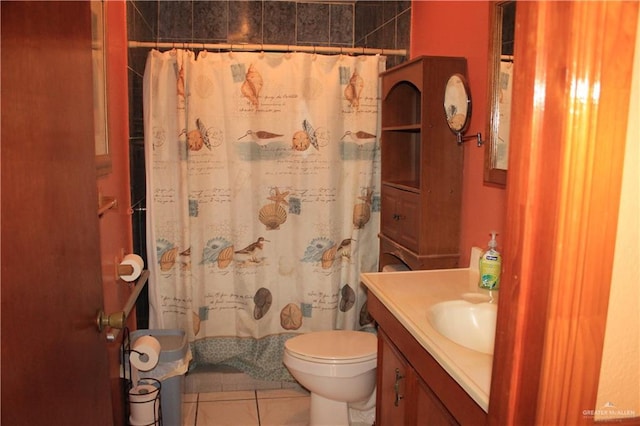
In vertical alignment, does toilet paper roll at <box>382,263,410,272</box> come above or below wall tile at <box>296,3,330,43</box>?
below

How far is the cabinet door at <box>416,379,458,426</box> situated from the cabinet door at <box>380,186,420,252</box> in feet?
2.76

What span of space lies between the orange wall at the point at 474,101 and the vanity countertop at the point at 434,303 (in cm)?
19

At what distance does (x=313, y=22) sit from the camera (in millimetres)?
3529

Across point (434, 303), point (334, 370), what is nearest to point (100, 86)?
point (434, 303)

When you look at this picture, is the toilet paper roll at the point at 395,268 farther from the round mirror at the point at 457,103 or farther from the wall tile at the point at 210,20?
the wall tile at the point at 210,20

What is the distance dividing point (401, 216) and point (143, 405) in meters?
1.39

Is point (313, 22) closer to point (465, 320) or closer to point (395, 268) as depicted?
point (395, 268)

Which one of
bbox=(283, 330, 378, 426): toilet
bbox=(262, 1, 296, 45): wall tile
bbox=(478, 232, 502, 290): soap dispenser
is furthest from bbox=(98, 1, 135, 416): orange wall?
bbox=(478, 232, 502, 290): soap dispenser

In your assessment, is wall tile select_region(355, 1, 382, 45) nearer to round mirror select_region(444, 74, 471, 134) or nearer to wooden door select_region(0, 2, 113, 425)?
round mirror select_region(444, 74, 471, 134)

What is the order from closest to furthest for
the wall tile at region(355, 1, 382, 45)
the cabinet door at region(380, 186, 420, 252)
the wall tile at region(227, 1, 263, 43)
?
the cabinet door at region(380, 186, 420, 252) → the wall tile at region(355, 1, 382, 45) → the wall tile at region(227, 1, 263, 43)

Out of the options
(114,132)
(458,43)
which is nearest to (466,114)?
(458,43)

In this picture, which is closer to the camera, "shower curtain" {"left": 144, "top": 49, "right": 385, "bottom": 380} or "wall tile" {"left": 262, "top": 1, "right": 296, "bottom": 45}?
"shower curtain" {"left": 144, "top": 49, "right": 385, "bottom": 380}

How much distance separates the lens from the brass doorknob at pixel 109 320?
1.20 meters

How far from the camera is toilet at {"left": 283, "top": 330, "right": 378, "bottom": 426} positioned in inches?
91.4
